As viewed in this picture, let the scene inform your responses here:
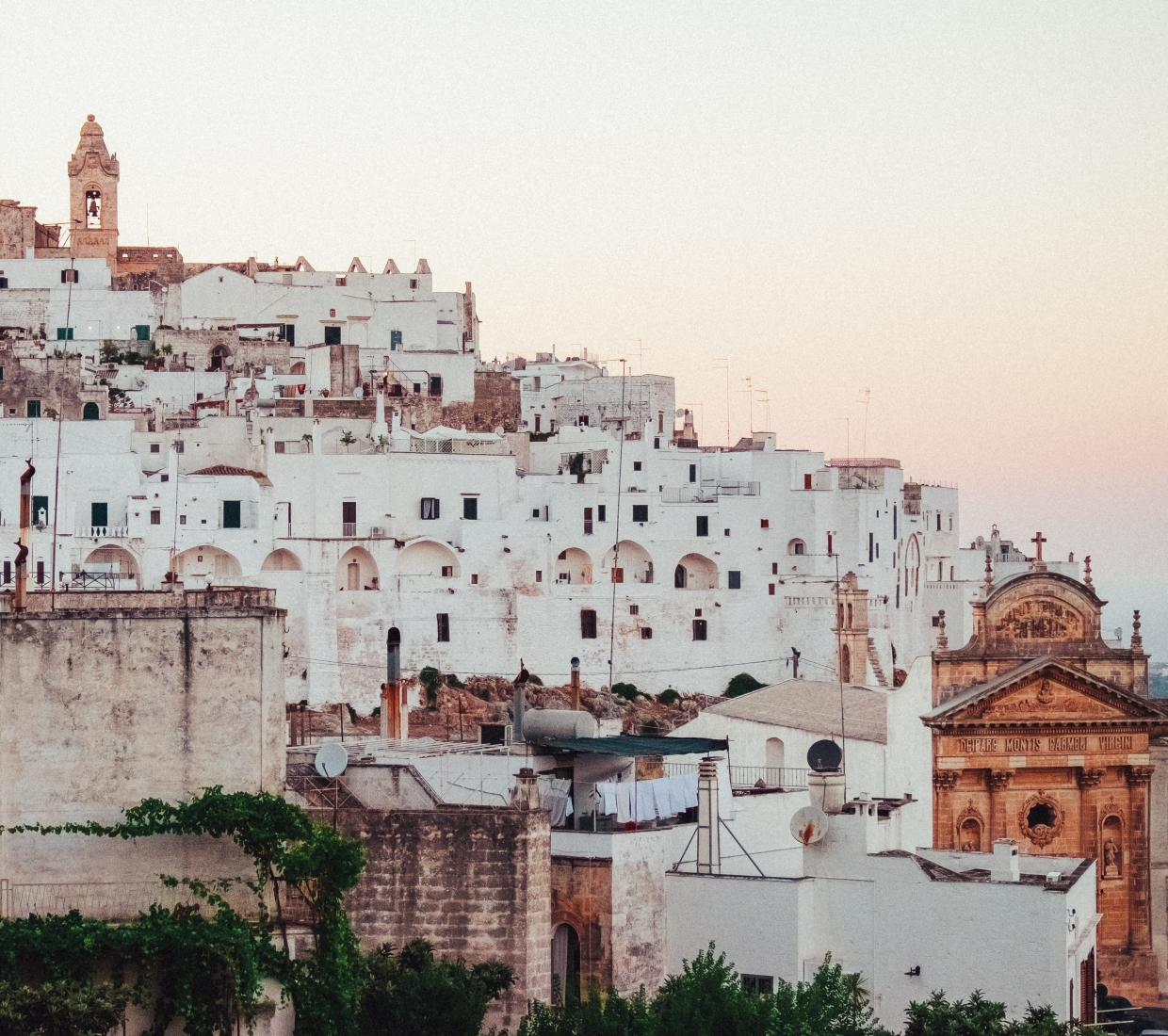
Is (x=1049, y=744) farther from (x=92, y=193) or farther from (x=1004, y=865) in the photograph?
(x=92, y=193)

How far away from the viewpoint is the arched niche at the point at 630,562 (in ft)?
236

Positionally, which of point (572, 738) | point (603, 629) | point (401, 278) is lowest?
point (572, 738)

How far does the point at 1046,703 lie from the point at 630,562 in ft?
106

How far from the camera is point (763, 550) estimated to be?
72688mm

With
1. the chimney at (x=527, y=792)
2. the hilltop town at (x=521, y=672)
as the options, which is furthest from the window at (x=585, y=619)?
the chimney at (x=527, y=792)

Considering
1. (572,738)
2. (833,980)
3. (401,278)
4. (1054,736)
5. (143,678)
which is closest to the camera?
(143,678)

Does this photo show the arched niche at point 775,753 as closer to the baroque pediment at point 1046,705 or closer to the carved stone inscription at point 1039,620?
the baroque pediment at point 1046,705

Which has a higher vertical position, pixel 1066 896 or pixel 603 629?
pixel 603 629

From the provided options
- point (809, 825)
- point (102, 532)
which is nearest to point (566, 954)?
point (809, 825)

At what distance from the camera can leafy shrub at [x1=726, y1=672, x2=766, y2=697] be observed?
2800 inches

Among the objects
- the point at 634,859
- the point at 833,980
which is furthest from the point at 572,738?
the point at 833,980

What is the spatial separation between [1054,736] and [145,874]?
19773 millimetres

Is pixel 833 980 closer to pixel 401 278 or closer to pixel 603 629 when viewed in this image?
pixel 603 629

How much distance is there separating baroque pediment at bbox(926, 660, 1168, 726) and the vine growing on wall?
16995mm
